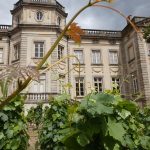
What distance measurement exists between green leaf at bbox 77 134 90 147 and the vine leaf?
4.70ft

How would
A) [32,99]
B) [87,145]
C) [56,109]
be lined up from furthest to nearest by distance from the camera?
[32,99], [56,109], [87,145]

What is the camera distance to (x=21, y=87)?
2.36ft

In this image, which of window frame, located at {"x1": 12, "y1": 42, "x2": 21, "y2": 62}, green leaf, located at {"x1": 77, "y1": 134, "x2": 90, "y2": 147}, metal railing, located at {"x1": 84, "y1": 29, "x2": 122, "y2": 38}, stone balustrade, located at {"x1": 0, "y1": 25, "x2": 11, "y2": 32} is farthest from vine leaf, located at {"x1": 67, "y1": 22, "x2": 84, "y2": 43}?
metal railing, located at {"x1": 84, "y1": 29, "x2": 122, "y2": 38}

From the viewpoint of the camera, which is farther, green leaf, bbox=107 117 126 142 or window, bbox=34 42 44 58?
window, bbox=34 42 44 58

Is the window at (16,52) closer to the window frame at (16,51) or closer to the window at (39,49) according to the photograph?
the window frame at (16,51)

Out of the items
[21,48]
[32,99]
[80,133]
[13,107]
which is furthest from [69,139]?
[21,48]

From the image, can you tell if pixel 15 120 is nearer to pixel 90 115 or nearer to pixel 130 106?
pixel 130 106

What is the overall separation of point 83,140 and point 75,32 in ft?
4.83

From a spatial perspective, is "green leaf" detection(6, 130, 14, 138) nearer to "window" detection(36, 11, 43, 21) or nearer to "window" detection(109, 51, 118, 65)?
"window" detection(36, 11, 43, 21)

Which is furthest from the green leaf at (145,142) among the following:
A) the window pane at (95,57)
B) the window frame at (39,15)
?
the window pane at (95,57)

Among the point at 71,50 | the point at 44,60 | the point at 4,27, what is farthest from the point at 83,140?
the point at 4,27

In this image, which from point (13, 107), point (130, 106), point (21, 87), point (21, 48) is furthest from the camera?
point (21, 48)

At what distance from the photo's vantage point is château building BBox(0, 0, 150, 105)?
2441 cm

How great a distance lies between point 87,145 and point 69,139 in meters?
Result: 0.21
